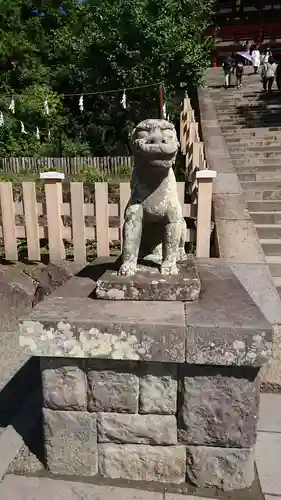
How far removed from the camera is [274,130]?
8859 mm

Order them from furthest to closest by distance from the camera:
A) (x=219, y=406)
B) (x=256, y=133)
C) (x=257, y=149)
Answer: (x=256, y=133), (x=257, y=149), (x=219, y=406)

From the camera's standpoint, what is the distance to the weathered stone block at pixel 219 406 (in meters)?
1.82

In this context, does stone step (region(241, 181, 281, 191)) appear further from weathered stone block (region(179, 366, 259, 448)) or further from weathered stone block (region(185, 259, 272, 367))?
weathered stone block (region(179, 366, 259, 448))

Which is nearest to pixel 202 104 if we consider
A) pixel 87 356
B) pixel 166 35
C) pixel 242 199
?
pixel 166 35

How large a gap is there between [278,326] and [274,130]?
7110 mm

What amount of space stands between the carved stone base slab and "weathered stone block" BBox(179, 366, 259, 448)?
411 mm

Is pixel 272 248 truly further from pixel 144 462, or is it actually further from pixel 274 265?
pixel 144 462

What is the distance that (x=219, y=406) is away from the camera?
1.85 meters

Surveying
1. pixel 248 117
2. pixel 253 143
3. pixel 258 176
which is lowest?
pixel 258 176

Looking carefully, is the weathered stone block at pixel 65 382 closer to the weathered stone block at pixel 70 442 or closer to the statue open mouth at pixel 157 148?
the weathered stone block at pixel 70 442

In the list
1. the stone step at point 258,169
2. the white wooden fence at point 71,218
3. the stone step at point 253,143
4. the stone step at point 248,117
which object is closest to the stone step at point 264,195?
the stone step at point 258,169

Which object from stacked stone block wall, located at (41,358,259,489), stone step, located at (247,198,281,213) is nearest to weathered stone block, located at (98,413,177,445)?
stacked stone block wall, located at (41,358,259,489)

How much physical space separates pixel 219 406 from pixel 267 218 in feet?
12.2

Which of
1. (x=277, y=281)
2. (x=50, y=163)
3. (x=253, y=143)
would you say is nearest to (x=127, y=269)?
(x=277, y=281)
